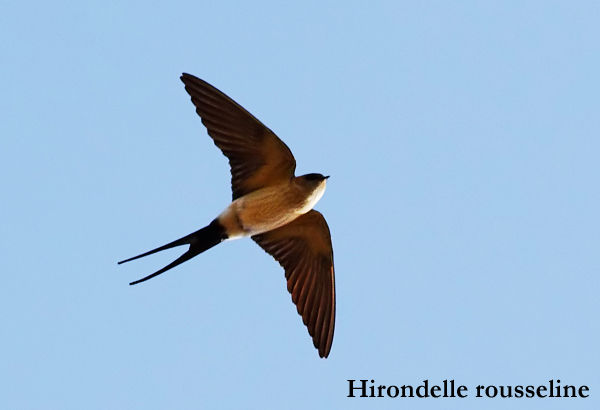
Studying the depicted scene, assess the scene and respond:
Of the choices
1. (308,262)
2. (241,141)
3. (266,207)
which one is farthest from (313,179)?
(308,262)

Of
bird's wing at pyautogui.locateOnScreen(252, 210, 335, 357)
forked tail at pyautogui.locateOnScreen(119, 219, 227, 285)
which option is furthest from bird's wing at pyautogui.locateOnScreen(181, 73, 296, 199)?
bird's wing at pyautogui.locateOnScreen(252, 210, 335, 357)

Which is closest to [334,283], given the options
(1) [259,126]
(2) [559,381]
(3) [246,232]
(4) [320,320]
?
(4) [320,320]

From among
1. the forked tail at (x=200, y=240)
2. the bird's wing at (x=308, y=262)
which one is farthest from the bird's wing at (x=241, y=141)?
the bird's wing at (x=308, y=262)

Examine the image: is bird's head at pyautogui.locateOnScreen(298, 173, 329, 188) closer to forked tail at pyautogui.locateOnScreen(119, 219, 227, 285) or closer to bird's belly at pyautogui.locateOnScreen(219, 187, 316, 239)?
bird's belly at pyautogui.locateOnScreen(219, 187, 316, 239)

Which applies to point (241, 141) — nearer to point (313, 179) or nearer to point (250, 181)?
point (250, 181)

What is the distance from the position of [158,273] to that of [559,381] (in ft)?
7.88

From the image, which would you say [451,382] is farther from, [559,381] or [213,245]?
[213,245]

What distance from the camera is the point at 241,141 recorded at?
473cm

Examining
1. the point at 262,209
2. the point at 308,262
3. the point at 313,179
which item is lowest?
the point at 308,262

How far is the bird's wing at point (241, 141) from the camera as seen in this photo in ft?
15.2

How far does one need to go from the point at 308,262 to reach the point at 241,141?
29.8 inches

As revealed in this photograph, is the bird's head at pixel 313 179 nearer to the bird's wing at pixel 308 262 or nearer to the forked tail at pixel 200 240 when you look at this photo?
the bird's wing at pixel 308 262

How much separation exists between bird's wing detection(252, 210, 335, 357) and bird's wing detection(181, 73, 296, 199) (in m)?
0.32

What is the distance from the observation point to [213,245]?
4676 millimetres
